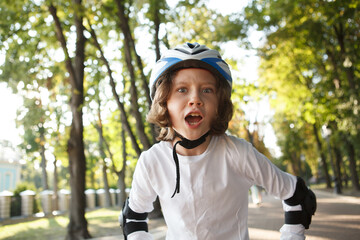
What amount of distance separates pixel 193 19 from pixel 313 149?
96.9ft

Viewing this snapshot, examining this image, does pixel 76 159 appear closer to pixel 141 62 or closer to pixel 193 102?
pixel 141 62

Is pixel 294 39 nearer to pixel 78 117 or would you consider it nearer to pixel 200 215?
pixel 78 117

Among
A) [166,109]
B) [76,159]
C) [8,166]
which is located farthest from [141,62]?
[8,166]

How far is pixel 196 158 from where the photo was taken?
2.36m

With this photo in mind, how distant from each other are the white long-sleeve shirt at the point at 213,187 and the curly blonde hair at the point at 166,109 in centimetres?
13

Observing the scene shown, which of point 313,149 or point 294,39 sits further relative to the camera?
point 313,149

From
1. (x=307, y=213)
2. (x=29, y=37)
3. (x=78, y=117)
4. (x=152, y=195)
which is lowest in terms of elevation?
(x=307, y=213)

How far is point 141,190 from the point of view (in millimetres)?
2471

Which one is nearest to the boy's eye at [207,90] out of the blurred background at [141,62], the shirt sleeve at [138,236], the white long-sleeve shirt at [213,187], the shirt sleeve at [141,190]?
the white long-sleeve shirt at [213,187]

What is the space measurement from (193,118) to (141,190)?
0.64m

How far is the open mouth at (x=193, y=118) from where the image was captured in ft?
7.55

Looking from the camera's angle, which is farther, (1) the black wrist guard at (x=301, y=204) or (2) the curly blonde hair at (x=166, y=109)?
(2) the curly blonde hair at (x=166, y=109)

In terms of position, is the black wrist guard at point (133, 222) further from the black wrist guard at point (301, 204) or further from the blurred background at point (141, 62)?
the blurred background at point (141, 62)

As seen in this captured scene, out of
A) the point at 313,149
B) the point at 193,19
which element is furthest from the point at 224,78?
the point at 313,149
